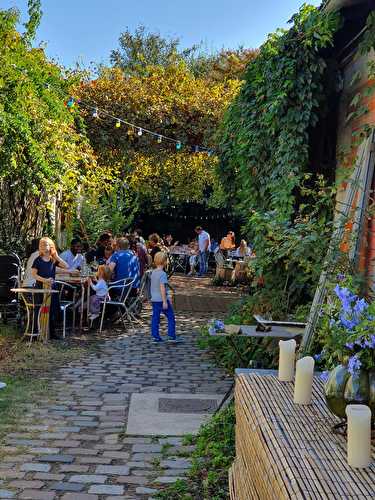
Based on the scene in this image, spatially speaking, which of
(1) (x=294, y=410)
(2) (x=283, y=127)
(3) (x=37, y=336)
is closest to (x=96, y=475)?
(1) (x=294, y=410)

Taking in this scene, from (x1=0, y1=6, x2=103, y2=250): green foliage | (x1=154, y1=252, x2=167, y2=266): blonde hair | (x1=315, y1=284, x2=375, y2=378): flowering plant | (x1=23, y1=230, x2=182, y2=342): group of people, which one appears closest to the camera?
(x1=315, y1=284, x2=375, y2=378): flowering plant

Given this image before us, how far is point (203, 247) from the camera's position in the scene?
20859 mm

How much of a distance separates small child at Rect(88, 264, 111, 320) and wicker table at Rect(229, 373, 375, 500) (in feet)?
20.8

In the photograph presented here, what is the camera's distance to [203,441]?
4.56m

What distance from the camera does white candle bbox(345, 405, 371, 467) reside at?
204cm

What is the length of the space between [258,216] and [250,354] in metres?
1.68

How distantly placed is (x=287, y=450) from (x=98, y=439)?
9.35 feet

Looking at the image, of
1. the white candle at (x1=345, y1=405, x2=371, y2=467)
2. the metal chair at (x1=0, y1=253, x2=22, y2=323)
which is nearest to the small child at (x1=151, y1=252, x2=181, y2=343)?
the metal chair at (x1=0, y1=253, x2=22, y2=323)

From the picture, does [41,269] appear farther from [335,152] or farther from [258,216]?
[335,152]

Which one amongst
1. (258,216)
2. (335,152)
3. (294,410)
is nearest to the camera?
(294,410)

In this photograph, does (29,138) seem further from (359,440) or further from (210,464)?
(359,440)

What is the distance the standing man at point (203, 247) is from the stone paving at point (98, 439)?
42.8 feet

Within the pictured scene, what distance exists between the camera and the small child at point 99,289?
944 cm

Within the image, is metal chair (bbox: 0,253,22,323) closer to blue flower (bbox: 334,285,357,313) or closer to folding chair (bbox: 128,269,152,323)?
folding chair (bbox: 128,269,152,323)
